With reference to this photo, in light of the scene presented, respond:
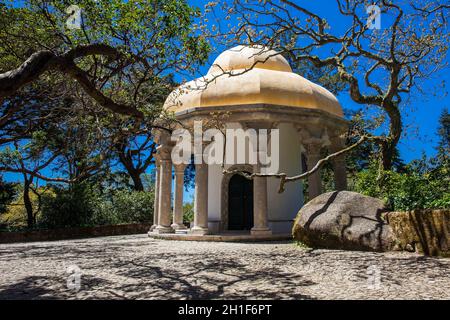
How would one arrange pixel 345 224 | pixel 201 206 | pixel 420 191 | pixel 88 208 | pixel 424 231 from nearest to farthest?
pixel 424 231 → pixel 420 191 → pixel 345 224 → pixel 201 206 → pixel 88 208

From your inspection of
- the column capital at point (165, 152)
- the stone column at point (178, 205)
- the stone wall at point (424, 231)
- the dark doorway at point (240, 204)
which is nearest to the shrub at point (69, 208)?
the stone column at point (178, 205)

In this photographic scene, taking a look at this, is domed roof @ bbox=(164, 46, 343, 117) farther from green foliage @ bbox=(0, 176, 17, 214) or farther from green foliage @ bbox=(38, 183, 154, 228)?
green foliage @ bbox=(0, 176, 17, 214)

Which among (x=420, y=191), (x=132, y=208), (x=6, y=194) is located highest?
(x=6, y=194)

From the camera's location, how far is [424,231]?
26.6 ft

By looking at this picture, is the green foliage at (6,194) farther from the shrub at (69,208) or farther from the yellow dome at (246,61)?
the yellow dome at (246,61)

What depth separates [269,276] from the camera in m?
6.30

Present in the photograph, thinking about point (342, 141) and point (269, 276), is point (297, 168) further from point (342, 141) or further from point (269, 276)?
point (269, 276)

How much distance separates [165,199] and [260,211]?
4942mm

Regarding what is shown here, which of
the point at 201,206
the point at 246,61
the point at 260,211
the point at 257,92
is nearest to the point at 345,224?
the point at 260,211

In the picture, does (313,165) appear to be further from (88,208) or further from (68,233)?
(88,208)

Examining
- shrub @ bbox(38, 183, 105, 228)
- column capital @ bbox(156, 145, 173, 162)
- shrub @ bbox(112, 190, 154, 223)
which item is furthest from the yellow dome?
shrub @ bbox(112, 190, 154, 223)

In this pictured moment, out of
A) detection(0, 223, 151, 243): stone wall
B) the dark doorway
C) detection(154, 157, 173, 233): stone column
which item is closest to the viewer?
detection(154, 157, 173, 233): stone column

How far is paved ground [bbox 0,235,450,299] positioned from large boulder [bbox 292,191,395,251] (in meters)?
0.50

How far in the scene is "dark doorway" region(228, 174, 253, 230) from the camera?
16.4 metres
